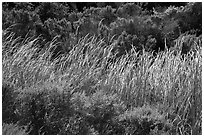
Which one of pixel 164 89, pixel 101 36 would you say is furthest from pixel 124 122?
pixel 101 36

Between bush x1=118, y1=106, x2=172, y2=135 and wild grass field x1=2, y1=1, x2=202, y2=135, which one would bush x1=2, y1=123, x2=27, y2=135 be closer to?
wild grass field x1=2, y1=1, x2=202, y2=135

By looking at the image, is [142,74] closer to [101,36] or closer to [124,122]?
[124,122]

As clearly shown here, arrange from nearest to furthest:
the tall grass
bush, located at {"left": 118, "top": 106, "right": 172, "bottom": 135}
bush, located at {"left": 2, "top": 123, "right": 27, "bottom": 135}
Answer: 1. bush, located at {"left": 2, "top": 123, "right": 27, "bottom": 135}
2. bush, located at {"left": 118, "top": 106, "right": 172, "bottom": 135}
3. the tall grass

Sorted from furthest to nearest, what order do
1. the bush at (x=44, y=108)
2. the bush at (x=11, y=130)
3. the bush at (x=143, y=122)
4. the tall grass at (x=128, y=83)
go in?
1. the tall grass at (x=128, y=83)
2. the bush at (x=143, y=122)
3. the bush at (x=44, y=108)
4. the bush at (x=11, y=130)

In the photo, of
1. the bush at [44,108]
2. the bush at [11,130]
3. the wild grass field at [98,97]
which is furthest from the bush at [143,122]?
the bush at [11,130]

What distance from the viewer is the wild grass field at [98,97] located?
4.48 metres

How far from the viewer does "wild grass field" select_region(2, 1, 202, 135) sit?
14.7 ft

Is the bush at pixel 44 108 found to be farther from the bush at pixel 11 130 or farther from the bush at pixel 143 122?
the bush at pixel 143 122

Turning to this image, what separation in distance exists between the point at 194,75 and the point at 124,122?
4.36 ft

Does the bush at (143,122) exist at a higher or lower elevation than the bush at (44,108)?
lower

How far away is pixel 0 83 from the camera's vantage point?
453 cm

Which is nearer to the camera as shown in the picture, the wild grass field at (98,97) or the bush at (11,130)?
the bush at (11,130)

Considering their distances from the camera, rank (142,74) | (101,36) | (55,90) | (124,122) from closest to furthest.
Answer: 1. (55,90)
2. (124,122)
3. (142,74)
4. (101,36)

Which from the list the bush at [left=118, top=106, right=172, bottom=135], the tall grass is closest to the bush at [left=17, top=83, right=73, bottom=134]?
the tall grass
